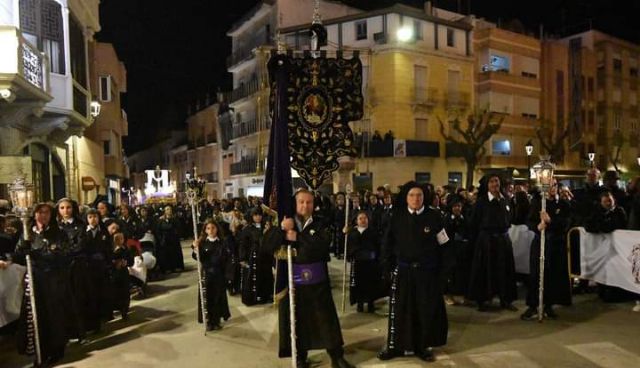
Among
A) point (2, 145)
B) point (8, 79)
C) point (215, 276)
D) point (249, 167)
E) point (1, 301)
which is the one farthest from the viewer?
point (249, 167)

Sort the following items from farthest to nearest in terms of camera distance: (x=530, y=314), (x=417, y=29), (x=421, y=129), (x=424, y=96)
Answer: (x=421, y=129)
(x=424, y=96)
(x=417, y=29)
(x=530, y=314)

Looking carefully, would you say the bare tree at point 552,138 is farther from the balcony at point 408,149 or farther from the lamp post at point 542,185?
the lamp post at point 542,185

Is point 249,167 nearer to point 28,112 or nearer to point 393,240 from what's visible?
point 28,112

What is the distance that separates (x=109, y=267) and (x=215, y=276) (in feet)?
5.90

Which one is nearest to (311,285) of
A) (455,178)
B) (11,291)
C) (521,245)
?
(11,291)

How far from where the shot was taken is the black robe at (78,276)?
732cm

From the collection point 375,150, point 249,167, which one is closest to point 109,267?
point 375,150

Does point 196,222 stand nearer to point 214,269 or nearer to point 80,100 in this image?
point 214,269

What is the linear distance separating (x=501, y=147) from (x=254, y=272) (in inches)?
1261

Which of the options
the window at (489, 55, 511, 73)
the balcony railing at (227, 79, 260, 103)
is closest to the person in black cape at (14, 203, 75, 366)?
the balcony railing at (227, 79, 260, 103)

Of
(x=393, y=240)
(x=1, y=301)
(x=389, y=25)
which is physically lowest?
(x=1, y=301)

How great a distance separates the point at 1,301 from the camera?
7.33 metres

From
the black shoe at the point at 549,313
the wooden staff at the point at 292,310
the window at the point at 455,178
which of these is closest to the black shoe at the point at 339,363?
the wooden staff at the point at 292,310

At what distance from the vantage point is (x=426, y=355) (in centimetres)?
629
